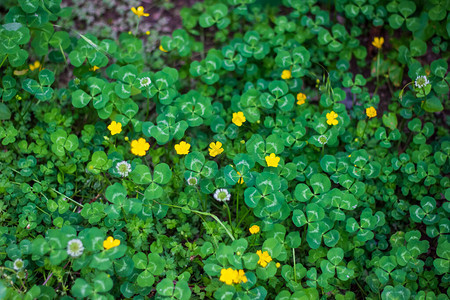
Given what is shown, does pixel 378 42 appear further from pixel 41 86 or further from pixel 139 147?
pixel 41 86

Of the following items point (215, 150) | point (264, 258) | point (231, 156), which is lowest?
point (264, 258)

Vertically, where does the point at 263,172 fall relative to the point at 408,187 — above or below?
Answer: above

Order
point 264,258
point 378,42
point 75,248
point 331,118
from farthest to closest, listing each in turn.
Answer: point 378,42 < point 331,118 < point 264,258 < point 75,248

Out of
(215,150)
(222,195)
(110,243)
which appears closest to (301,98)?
(215,150)

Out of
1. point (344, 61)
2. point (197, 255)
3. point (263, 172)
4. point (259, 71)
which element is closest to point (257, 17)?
point (259, 71)

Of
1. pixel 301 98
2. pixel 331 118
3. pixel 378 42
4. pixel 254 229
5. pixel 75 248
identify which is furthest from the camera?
pixel 378 42

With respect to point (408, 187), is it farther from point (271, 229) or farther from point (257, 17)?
point (257, 17)
